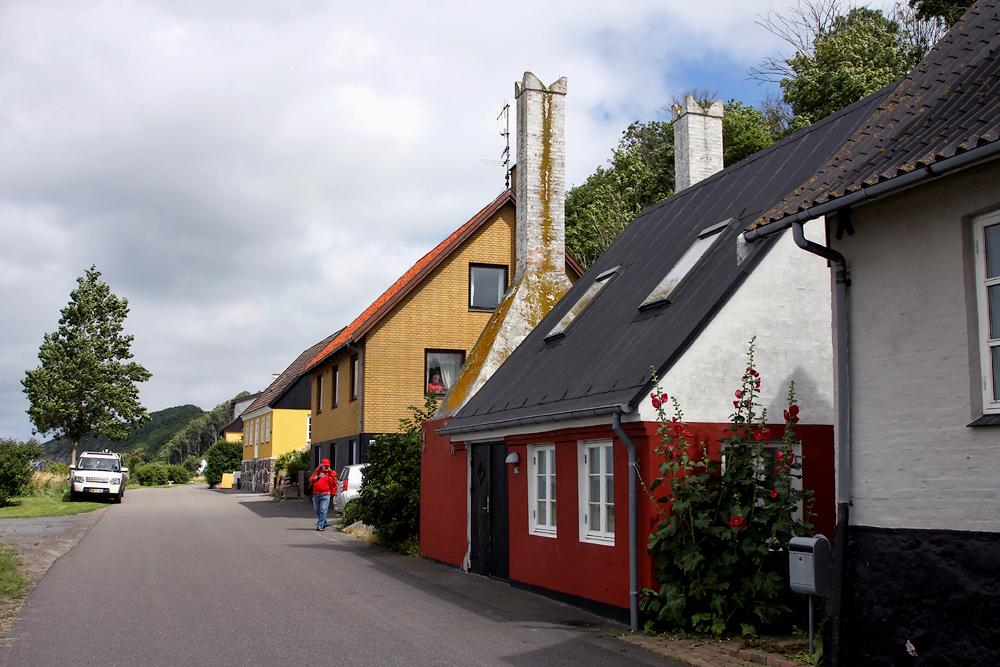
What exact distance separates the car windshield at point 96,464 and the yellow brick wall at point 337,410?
25.9 ft

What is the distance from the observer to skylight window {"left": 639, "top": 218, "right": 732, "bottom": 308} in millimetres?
11391

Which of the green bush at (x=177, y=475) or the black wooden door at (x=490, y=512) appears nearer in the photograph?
the black wooden door at (x=490, y=512)

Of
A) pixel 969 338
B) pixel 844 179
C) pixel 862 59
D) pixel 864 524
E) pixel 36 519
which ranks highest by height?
pixel 862 59

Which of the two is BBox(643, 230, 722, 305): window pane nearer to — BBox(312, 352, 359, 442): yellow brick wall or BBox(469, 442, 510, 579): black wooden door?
BBox(469, 442, 510, 579): black wooden door

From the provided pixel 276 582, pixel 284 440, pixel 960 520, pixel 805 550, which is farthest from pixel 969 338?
pixel 284 440

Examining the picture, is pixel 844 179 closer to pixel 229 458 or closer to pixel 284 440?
pixel 284 440

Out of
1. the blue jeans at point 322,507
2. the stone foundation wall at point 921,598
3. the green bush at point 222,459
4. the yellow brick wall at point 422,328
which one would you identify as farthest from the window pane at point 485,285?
the green bush at point 222,459

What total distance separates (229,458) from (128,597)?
44.9 m

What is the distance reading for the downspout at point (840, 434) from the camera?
6.93 m

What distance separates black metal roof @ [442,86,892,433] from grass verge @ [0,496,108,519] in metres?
17.0

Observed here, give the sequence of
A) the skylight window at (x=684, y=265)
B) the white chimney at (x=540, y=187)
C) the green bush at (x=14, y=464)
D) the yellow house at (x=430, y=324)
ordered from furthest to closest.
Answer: the green bush at (x=14, y=464) → the yellow house at (x=430, y=324) → the white chimney at (x=540, y=187) → the skylight window at (x=684, y=265)

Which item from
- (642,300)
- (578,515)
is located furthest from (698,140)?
(578,515)

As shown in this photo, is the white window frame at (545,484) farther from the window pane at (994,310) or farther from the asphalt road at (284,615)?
the window pane at (994,310)

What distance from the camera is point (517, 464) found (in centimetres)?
1262
